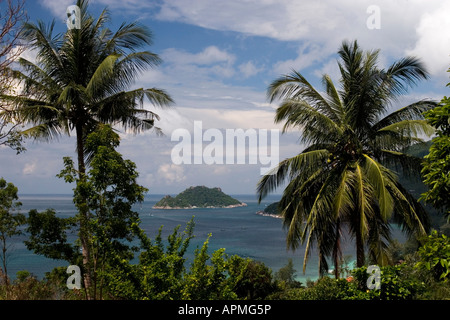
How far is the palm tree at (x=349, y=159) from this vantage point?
30.6ft

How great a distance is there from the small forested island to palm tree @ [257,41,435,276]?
97452 mm

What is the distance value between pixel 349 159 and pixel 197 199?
10165cm

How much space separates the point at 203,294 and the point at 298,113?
5.13m

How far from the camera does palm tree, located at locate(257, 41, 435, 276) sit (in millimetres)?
9336

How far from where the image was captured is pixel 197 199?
110312 mm

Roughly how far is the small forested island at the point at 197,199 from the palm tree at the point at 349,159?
320 feet

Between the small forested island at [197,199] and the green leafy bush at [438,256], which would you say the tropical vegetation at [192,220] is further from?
the small forested island at [197,199]

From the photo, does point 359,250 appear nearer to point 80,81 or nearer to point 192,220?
point 192,220

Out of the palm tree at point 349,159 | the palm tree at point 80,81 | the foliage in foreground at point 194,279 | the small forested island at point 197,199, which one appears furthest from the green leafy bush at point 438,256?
the small forested island at point 197,199

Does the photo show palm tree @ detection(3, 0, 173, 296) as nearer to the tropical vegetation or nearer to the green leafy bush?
the tropical vegetation

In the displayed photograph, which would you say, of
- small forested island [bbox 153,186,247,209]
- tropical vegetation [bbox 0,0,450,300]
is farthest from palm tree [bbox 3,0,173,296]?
small forested island [bbox 153,186,247,209]

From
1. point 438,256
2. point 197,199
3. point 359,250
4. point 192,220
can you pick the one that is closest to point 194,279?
point 192,220
